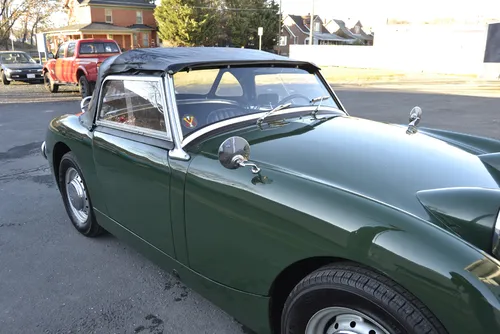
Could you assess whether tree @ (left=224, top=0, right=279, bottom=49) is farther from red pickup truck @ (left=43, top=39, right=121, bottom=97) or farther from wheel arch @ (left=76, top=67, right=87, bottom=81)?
wheel arch @ (left=76, top=67, right=87, bottom=81)

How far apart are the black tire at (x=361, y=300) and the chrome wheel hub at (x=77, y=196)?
8.07ft

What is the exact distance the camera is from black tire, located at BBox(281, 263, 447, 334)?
4.71ft

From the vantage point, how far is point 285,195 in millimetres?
1831

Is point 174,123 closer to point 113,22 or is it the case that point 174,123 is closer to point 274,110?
point 274,110

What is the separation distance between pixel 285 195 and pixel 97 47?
44.9ft

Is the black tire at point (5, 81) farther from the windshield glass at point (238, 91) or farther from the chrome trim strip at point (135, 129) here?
the windshield glass at point (238, 91)

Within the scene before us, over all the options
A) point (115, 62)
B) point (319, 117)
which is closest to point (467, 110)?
point (319, 117)

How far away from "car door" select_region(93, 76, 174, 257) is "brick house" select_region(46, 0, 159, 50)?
40991mm

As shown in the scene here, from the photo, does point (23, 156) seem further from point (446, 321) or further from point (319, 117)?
point (446, 321)

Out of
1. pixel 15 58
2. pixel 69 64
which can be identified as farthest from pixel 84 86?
pixel 15 58

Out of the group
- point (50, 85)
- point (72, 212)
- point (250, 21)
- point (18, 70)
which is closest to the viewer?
point (72, 212)

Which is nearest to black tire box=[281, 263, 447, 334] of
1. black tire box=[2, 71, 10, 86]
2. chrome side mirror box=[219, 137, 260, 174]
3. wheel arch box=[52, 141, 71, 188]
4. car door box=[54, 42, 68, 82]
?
chrome side mirror box=[219, 137, 260, 174]

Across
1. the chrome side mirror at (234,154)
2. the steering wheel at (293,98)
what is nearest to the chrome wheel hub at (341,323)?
the chrome side mirror at (234,154)

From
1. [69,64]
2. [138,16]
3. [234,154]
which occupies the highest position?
[138,16]
